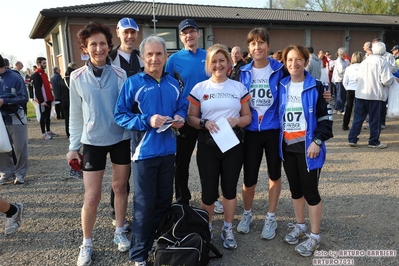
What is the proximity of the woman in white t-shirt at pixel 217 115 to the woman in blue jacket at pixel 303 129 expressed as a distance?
0.39 metres

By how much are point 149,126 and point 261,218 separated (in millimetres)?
1981

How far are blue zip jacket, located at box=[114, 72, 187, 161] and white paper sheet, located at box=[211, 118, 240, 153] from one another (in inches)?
18.0

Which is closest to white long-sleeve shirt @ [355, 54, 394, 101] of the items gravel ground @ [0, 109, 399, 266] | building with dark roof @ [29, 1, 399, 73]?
gravel ground @ [0, 109, 399, 266]

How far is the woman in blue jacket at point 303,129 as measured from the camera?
8.94ft

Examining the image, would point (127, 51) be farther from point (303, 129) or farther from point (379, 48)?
point (379, 48)

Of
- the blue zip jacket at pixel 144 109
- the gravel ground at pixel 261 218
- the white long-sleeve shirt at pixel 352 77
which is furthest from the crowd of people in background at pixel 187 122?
the white long-sleeve shirt at pixel 352 77

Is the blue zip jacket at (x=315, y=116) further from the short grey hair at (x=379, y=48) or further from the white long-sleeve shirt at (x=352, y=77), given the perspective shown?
the white long-sleeve shirt at (x=352, y=77)

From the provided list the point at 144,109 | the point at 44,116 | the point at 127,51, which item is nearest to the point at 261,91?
the point at 144,109

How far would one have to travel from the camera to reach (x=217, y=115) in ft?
9.30

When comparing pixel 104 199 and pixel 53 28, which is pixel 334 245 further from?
pixel 53 28

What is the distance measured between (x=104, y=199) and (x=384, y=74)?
5809 mm

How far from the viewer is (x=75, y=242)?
3.25 meters

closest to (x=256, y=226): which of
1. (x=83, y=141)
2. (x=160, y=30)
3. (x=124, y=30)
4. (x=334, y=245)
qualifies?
(x=334, y=245)

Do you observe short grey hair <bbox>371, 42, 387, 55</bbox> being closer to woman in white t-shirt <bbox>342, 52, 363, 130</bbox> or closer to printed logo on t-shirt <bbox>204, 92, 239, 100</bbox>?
woman in white t-shirt <bbox>342, 52, 363, 130</bbox>
